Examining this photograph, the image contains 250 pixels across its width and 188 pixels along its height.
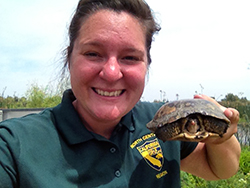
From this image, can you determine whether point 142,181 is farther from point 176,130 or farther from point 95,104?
point 95,104

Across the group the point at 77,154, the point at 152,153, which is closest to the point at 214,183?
the point at 152,153

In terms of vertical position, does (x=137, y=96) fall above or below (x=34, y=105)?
above

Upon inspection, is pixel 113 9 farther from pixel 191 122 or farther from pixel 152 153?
pixel 152 153

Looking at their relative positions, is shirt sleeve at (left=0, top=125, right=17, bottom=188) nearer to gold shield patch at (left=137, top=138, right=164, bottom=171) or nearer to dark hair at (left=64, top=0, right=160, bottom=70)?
dark hair at (left=64, top=0, right=160, bottom=70)

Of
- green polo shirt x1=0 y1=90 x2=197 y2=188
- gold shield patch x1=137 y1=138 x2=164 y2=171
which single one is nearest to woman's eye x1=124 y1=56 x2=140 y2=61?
green polo shirt x1=0 y1=90 x2=197 y2=188

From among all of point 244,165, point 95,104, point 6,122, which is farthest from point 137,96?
point 244,165

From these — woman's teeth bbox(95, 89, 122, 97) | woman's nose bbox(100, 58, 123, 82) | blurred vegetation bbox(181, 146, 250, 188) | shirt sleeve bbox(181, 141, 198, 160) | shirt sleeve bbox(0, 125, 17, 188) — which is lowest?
blurred vegetation bbox(181, 146, 250, 188)

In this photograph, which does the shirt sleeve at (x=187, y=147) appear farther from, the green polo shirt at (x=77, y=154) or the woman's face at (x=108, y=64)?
the woman's face at (x=108, y=64)

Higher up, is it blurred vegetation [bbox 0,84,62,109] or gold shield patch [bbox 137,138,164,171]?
gold shield patch [bbox 137,138,164,171]

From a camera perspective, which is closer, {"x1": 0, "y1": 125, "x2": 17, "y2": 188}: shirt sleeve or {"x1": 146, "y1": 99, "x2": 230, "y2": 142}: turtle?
{"x1": 0, "y1": 125, "x2": 17, "y2": 188}: shirt sleeve
